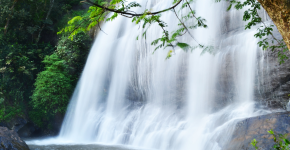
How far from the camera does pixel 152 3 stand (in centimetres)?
1230

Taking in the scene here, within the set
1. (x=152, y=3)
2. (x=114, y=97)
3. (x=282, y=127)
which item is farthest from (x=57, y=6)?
(x=282, y=127)

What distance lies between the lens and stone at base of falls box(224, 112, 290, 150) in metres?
4.10

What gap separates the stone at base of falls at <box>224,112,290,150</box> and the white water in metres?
0.58

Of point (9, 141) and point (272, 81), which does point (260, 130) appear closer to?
point (272, 81)

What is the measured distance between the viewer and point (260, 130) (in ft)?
14.4

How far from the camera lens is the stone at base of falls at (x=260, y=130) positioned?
161 inches

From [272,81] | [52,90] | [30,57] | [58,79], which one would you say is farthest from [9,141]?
[30,57]

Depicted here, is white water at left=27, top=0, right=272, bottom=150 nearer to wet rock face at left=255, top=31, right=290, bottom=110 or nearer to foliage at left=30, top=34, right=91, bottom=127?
wet rock face at left=255, top=31, right=290, bottom=110

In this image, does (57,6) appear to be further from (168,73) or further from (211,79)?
(211,79)

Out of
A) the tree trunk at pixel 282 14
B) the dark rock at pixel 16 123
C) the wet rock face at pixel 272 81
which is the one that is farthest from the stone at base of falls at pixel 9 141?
the wet rock face at pixel 272 81

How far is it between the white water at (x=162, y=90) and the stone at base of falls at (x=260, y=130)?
58cm

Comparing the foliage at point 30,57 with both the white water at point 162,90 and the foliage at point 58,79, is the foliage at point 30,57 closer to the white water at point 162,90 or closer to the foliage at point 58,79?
the foliage at point 58,79

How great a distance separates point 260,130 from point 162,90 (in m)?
5.51

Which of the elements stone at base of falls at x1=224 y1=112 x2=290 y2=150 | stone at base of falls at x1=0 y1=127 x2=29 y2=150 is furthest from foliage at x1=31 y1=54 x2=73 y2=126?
stone at base of falls at x1=224 y1=112 x2=290 y2=150
